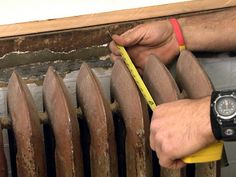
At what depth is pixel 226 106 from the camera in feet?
3.14

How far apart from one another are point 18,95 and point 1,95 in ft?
0.57

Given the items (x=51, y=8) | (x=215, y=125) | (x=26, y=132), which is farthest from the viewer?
(x=51, y=8)

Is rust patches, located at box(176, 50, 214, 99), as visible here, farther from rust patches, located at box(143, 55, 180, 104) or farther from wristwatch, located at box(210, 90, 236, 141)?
wristwatch, located at box(210, 90, 236, 141)

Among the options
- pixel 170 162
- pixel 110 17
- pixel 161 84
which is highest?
pixel 110 17

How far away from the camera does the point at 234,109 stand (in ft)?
3.16

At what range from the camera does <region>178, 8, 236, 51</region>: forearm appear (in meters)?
1.27

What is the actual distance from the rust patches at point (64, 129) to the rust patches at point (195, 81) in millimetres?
241

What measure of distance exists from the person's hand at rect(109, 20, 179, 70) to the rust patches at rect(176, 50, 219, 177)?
5cm

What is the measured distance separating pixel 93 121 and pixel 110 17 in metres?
0.26

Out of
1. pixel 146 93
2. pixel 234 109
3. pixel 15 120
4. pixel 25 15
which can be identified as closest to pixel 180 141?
pixel 234 109

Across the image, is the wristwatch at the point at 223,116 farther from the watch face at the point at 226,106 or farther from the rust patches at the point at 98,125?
→ the rust patches at the point at 98,125

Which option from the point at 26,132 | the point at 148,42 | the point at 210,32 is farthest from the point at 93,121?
the point at 210,32

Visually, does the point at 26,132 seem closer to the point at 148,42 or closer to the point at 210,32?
the point at 148,42

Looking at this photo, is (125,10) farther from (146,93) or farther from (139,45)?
(146,93)
